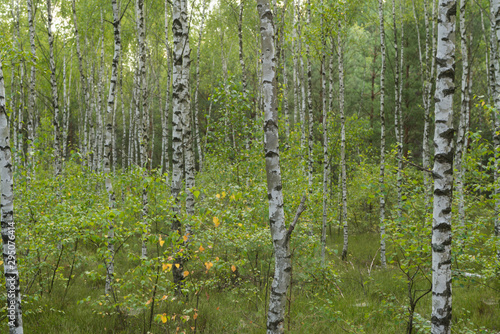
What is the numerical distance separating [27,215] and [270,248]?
4942mm

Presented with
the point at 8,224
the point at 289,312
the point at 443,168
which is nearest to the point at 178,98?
the point at 8,224

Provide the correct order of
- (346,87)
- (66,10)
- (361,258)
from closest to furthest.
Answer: (361,258), (66,10), (346,87)

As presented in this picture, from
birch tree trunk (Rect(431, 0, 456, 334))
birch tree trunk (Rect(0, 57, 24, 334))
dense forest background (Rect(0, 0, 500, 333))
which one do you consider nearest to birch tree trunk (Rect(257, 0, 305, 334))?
dense forest background (Rect(0, 0, 500, 333))

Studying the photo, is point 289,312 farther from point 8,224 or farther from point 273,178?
point 8,224

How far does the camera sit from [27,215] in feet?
20.4

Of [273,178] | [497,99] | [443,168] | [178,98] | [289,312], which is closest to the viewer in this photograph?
[443,168]

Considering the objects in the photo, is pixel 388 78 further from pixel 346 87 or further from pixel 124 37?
pixel 124 37

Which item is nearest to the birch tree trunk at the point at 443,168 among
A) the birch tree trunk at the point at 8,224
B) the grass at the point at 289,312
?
the grass at the point at 289,312

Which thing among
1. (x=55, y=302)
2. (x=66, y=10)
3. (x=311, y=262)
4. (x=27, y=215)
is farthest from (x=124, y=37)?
(x=311, y=262)

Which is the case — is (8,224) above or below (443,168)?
below

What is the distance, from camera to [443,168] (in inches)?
111

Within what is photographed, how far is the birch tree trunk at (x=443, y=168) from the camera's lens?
280 cm

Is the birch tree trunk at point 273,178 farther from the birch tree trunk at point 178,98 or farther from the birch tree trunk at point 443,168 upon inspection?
the birch tree trunk at point 178,98

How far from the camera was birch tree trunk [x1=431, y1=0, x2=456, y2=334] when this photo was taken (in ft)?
9.20
